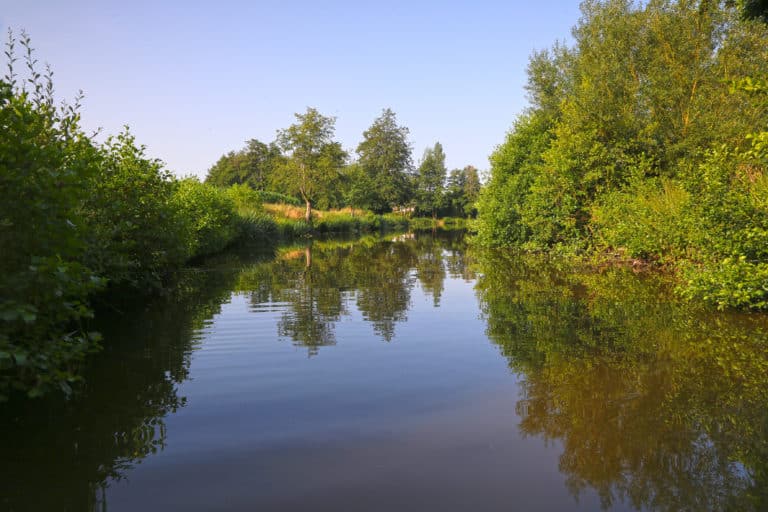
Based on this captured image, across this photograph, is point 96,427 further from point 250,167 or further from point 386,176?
point 250,167

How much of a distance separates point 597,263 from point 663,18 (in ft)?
37.0

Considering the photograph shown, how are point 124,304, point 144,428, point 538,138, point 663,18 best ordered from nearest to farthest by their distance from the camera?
point 144,428
point 124,304
point 663,18
point 538,138

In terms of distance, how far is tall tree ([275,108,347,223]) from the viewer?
174 ft

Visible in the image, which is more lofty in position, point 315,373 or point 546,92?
point 546,92

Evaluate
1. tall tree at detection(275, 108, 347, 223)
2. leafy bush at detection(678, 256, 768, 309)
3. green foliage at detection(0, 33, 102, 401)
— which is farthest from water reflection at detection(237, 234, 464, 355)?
tall tree at detection(275, 108, 347, 223)

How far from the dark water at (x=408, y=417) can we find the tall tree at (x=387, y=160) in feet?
259

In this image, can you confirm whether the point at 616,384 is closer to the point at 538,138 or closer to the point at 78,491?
the point at 78,491

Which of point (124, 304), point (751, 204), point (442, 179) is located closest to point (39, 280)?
point (124, 304)

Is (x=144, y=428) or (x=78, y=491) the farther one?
(x=144, y=428)

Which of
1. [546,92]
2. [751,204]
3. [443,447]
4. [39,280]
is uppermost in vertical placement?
[546,92]

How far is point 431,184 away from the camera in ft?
329

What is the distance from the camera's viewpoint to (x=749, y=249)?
10.5 m

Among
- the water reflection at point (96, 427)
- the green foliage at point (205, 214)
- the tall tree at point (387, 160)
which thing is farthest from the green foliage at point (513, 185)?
the tall tree at point (387, 160)

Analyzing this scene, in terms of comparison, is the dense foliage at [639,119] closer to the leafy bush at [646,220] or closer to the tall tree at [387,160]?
the leafy bush at [646,220]
